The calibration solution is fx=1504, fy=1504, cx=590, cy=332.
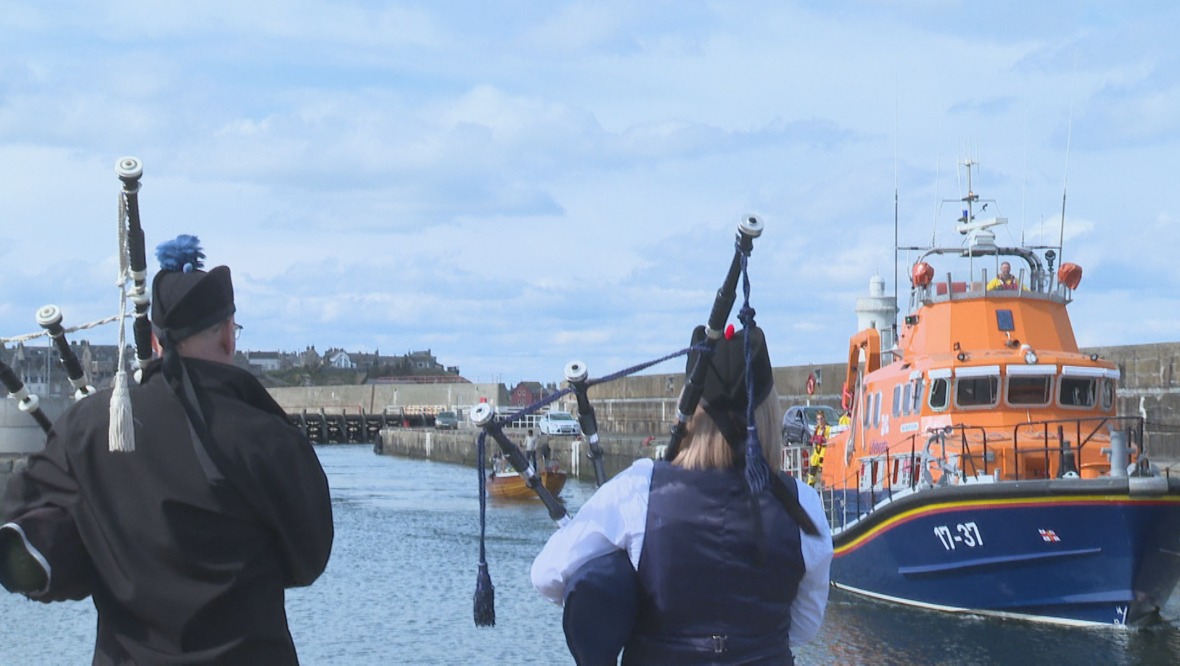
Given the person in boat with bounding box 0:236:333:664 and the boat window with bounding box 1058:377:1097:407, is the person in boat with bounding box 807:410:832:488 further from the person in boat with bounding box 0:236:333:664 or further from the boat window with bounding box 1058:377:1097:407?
the person in boat with bounding box 0:236:333:664

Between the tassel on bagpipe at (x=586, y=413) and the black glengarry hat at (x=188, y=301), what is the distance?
1.26m

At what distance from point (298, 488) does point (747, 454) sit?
1.10 m

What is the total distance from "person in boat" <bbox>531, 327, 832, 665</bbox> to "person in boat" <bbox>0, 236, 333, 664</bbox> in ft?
2.17

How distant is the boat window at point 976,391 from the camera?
1683 cm

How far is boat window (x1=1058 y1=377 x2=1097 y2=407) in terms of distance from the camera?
16.9 meters

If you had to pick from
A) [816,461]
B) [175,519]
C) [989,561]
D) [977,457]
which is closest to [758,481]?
[175,519]

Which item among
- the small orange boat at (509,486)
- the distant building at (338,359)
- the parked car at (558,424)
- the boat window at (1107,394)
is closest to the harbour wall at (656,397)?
the boat window at (1107,394)

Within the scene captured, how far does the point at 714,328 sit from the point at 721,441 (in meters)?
0.44

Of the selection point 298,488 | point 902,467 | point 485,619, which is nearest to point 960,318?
point 902,467

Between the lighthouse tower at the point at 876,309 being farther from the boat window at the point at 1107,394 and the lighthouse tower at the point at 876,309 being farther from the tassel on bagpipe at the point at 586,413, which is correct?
the tassel on bagpipe at the point at 586,413

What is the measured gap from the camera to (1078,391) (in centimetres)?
1692

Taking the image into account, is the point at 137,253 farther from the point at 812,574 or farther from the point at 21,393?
the point at 812,574

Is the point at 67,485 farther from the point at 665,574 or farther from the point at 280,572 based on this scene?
the point at 665,574

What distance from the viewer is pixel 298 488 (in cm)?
366
